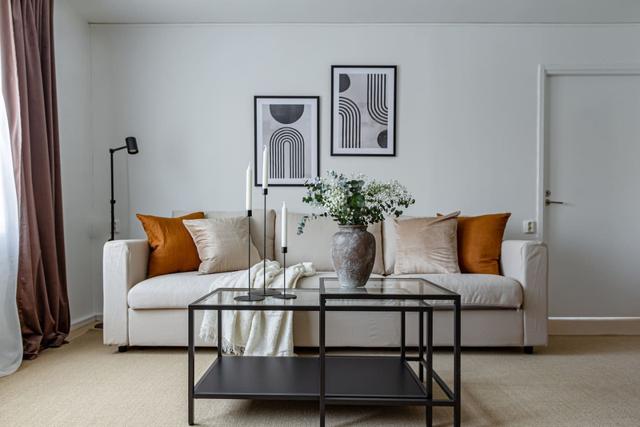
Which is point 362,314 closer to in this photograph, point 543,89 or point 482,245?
point 482,245

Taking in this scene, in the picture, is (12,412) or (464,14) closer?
(12,412)

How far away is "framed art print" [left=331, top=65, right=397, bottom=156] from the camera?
4043 millimetres

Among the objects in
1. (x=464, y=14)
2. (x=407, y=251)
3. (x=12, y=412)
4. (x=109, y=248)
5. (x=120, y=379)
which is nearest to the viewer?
(x=12, y=412)

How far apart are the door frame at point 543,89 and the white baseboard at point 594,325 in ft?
2.12

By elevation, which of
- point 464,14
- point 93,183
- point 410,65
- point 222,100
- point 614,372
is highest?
point 464,14

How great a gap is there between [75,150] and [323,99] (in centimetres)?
183

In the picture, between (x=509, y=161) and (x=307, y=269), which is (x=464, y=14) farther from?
(x=307, y=269)

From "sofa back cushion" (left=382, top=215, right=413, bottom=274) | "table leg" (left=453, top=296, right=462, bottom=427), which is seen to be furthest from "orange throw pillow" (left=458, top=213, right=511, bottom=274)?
"table leg" (left=453, top=296, right=462, bottom=427)

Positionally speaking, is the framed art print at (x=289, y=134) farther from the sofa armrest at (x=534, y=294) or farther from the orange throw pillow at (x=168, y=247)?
the sofa armrest at (x=534, y=294)

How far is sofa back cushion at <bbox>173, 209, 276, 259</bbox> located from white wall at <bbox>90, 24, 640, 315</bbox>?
10.6 inches

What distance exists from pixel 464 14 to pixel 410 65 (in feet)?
1.68

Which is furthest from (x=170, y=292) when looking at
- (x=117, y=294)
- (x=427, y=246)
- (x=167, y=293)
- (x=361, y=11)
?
(x=361, y=11)

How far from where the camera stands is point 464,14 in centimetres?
387

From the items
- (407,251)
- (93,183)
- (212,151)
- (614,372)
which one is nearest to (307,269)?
(407,251)
